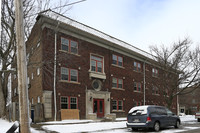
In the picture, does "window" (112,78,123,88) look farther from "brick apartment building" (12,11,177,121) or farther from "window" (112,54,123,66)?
"window" (112,54,123,66)

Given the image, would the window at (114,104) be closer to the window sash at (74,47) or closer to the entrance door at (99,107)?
the entrance door at (99,107)

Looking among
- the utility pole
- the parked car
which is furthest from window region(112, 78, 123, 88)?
the utility pole

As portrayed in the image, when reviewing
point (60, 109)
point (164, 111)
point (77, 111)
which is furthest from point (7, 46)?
point (164, 111)

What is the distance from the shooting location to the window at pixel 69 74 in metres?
22.6

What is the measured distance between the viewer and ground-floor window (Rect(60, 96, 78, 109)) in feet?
72.3

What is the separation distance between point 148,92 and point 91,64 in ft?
46.8

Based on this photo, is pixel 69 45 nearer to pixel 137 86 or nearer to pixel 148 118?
pixel 148 118

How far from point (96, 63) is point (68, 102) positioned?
20.2 feet

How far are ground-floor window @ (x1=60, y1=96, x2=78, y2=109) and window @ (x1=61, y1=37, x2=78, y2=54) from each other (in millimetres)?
4805

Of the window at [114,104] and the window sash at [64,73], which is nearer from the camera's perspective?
the window sash at [64,73]

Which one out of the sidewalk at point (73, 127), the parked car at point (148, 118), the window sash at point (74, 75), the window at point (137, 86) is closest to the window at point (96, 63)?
the window sash at point (74, 75)

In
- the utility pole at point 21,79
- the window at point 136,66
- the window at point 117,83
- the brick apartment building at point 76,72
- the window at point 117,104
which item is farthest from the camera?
the window at point 136,66

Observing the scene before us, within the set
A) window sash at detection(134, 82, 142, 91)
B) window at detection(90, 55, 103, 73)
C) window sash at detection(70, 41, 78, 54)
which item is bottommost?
window sash at detection(134, 82, 142, 91)

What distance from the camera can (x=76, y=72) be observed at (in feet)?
78.2
